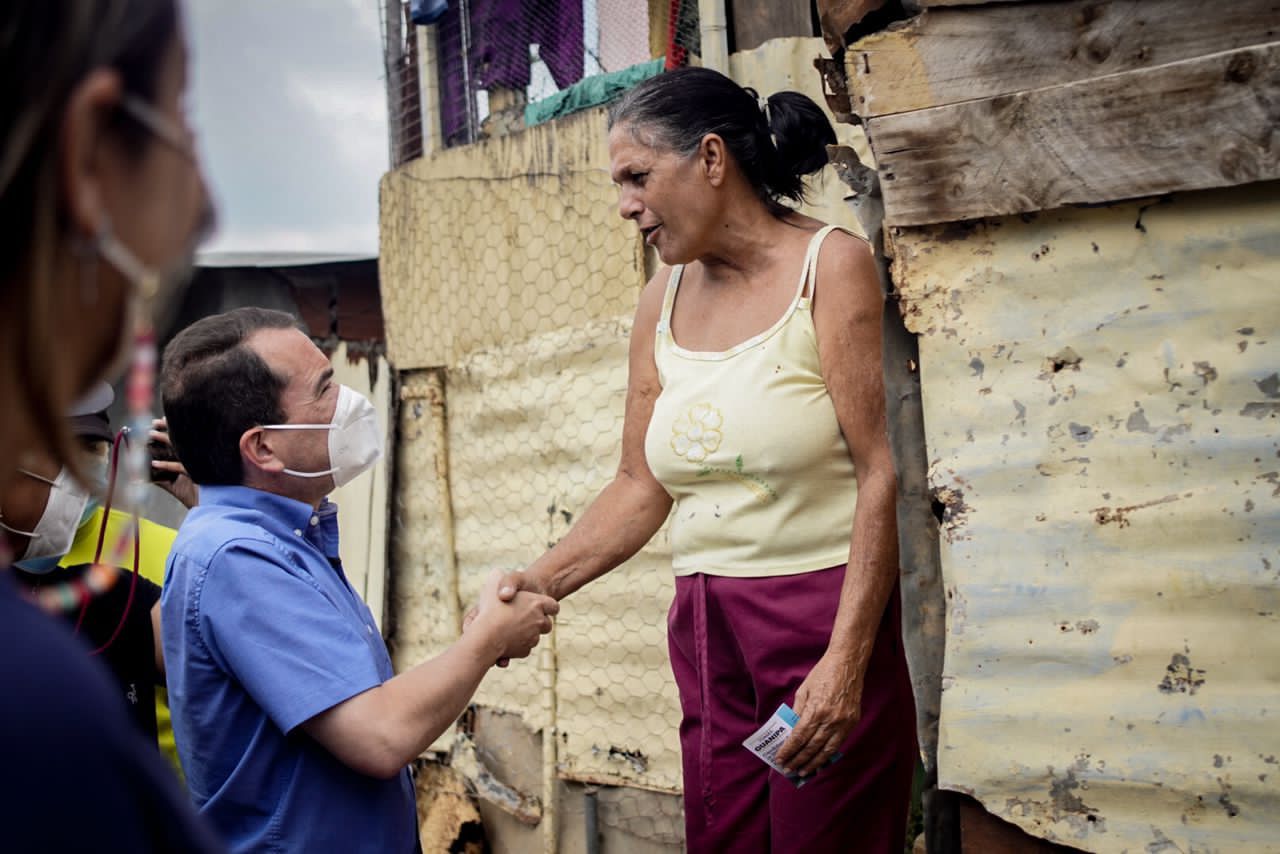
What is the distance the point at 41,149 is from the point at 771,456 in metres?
1.73

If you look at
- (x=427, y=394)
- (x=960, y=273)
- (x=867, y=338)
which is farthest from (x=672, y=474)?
(x=427, y=394)

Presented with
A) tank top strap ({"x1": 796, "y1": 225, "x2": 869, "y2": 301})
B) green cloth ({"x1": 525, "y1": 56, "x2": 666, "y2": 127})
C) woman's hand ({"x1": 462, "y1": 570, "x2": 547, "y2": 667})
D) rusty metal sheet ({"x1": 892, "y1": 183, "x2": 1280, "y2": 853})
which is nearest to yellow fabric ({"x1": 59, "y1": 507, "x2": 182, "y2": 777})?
→ woman's hand ({"x1": 462, "y1": 570, "x2": 547, "y2": 667})

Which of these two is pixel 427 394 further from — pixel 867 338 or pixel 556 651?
pixel 867 338

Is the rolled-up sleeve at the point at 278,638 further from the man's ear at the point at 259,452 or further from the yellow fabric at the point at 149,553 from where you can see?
the yellow fabric at the point at 149,553

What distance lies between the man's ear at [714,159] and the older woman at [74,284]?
1786mm

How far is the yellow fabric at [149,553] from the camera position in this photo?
9.14 feet

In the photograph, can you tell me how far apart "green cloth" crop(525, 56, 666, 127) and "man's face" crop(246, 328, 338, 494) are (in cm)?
226

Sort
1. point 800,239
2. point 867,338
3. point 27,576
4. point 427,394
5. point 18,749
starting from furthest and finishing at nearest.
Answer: point 427,394 → point 27,576 → point 800,239 → point 867,338 → point 18,749

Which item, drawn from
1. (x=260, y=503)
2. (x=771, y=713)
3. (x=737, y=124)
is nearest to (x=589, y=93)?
(x=737, y=124)

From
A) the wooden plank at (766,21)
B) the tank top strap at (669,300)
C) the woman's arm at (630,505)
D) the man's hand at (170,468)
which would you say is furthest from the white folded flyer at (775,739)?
the wooden plank at (766,21)

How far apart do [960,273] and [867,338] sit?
0.26 meters

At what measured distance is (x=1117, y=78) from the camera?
218cm

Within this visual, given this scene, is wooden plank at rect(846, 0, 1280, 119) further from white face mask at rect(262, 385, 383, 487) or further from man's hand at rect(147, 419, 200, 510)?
man's hand at rect(147, 419, 200, 510)

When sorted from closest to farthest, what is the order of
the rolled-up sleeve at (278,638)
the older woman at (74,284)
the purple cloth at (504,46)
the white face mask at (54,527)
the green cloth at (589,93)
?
the older woman at (74,284) < the rolled-up sleeve at (278,638) < the white face mask at (54,527) < the green cloth at (589,93) < the purple cloth at (504,46)
